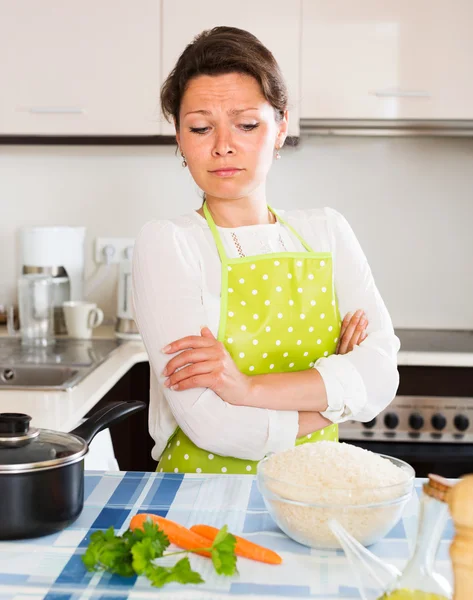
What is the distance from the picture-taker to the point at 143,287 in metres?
1.42

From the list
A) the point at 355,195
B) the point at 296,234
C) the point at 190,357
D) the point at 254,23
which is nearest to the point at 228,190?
the point at 296,234

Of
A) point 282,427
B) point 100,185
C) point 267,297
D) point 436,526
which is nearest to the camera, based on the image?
point 436,526

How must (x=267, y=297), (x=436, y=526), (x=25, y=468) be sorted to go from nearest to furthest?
1. (x=436, y=526)
2. (x=25, y=468)
3. (x=267, y=297)

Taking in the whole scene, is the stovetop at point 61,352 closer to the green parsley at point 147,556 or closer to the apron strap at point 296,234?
the apron strap at point 296,234

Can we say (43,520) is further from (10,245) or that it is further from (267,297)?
(10,245)

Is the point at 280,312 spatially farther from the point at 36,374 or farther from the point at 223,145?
the point at 36,374

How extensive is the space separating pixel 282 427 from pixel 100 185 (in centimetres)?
173

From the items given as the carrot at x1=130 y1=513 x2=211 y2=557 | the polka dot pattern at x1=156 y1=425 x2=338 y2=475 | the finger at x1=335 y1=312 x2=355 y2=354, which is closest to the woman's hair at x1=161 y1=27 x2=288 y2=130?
the finger at x1=335 y1=312 x2=355 y2=354

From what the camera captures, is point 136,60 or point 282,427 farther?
point 136,60

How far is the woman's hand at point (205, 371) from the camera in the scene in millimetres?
1345

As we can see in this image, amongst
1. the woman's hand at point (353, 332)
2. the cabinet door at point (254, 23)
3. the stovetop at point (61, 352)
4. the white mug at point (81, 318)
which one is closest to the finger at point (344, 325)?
the woman's hand at point (353, 332)

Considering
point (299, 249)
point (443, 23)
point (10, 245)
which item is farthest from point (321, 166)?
point (299, 249)

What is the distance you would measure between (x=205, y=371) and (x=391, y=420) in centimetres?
117

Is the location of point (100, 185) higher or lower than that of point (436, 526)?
higher
